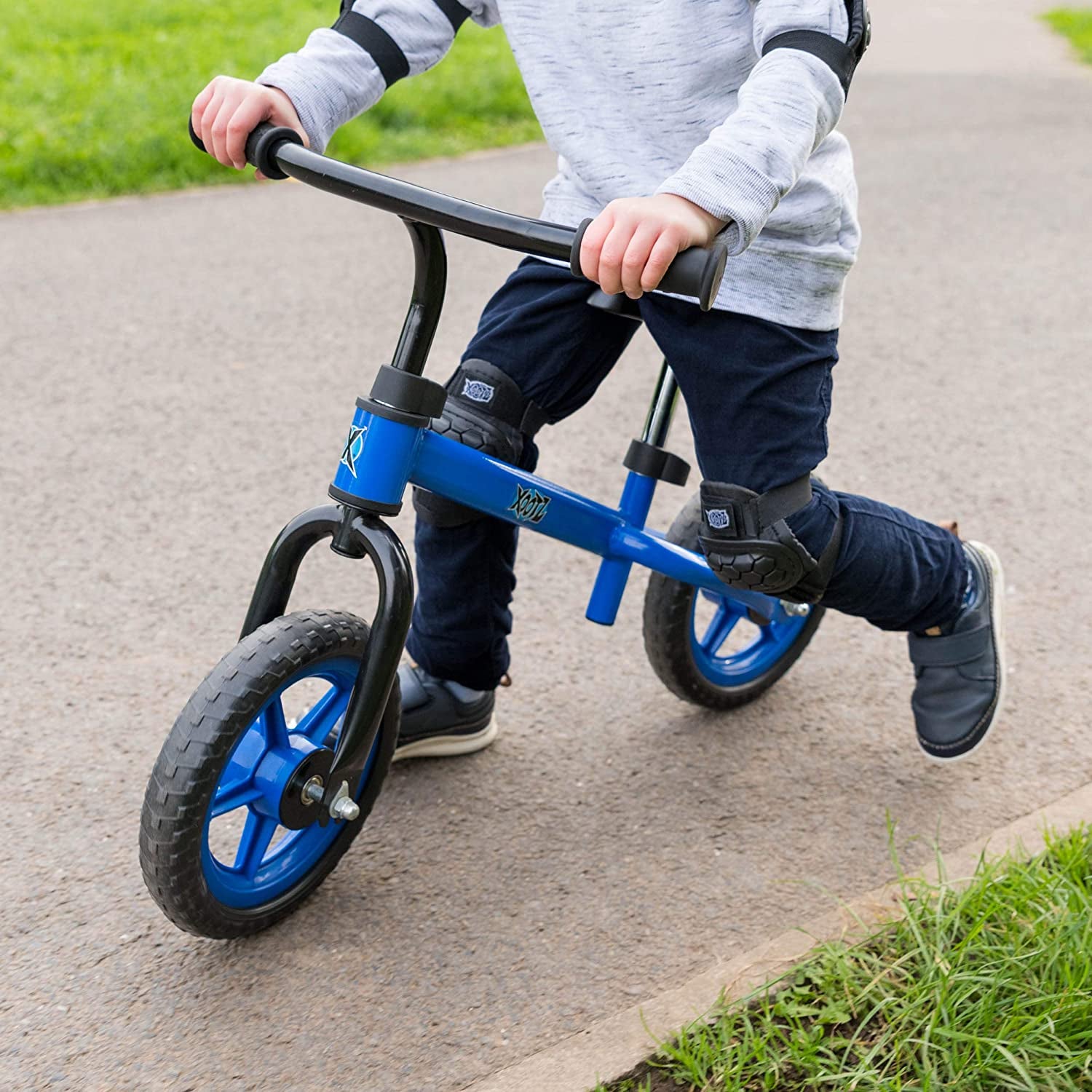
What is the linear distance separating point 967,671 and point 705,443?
769mm

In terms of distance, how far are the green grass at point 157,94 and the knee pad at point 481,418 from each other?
14.6 feet

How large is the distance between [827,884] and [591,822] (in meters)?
0.43

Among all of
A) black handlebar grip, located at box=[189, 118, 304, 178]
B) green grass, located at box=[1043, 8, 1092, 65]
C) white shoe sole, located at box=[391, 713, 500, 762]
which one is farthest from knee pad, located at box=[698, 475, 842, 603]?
green grass, located at box=[1043, 8, 1092, 65]

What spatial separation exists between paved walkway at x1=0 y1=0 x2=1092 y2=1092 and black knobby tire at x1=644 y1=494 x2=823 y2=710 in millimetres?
90

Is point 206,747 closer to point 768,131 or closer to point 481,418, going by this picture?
point 481,418

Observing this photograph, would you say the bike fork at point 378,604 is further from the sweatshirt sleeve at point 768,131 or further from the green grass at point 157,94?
the green grass at point 157,94

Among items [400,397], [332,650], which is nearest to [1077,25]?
[400,397]

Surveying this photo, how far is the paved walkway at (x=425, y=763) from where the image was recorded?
210cm

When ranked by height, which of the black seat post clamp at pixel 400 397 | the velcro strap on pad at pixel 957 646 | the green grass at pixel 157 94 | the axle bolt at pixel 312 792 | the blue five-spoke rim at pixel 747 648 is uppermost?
the black seat post clamp at pixel 400 397


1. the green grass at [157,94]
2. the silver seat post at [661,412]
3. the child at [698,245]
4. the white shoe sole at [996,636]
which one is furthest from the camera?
the green grass at [157,94]

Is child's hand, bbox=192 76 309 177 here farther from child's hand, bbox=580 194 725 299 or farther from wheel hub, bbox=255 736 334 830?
wheel hub, bbox=255 736 334 830

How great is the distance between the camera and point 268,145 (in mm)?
1931

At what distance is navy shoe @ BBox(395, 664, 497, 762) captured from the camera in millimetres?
2572

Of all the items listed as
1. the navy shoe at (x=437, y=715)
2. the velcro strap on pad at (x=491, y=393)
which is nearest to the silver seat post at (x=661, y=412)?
the velcro strap on pad at (x=491, y=393)
